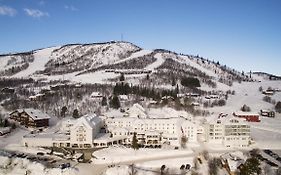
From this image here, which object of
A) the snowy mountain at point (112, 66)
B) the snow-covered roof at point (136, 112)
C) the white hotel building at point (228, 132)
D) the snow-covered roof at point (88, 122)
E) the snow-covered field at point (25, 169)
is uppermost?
the snowy mountain at point (112, 66)

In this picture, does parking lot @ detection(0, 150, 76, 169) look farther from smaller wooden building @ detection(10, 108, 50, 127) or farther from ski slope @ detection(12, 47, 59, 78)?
ski slope @ detection(12, 47, 59, 78)

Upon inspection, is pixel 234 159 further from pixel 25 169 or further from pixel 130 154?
pixel 25 169

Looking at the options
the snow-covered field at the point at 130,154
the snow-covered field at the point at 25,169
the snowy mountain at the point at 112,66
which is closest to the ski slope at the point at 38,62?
the snowy mountain at the point at 112,66

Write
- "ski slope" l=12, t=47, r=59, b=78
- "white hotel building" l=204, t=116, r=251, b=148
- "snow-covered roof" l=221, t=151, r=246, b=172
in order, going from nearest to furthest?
"snow-covered roof" l=221, t=151, r=246, b=172
"white hotel building" l=204, t=116, r=251, b=148
"ski slope" l=12, t=47, r=59, b=78

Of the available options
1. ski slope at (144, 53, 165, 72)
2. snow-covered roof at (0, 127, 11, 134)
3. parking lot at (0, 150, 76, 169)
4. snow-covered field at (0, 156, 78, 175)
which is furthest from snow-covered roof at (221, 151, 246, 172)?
ski slope at (144, 53, 165, 72)

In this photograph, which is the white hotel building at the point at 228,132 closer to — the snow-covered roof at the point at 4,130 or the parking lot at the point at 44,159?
the parking lot at the point at 44,159

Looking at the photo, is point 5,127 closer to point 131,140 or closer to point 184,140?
point 131,140

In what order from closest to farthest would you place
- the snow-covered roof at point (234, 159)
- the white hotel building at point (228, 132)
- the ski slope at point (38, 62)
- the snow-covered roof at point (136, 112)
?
the snow-covered roof at point (234, 159)
the white hotel building at point (228, 132)
the snow-covered roof at point (136, 112)
the ski slope at point (38, 62)

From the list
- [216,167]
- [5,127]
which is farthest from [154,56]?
[216,167]
